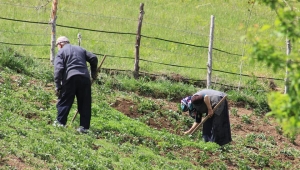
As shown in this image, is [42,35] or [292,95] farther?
[42,35]

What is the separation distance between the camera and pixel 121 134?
39.8 feet

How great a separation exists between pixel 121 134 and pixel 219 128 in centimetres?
190

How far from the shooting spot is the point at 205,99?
1268 cm

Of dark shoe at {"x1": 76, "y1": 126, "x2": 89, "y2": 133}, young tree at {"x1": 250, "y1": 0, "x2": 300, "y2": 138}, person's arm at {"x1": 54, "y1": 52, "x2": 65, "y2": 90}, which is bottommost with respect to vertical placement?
dark shoe at {"x1": 76, "y1": 126, "x2": 89, "y2": 133}

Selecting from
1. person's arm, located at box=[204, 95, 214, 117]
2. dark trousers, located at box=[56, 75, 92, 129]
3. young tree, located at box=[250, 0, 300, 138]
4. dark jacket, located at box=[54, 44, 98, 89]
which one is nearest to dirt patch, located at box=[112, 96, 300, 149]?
person's arm, located at box=[204, 95, 214, 117]

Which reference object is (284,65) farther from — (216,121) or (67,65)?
(216,121)

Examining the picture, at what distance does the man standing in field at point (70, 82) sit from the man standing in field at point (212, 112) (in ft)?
6.63

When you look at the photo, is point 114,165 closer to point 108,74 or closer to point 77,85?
point 77,85

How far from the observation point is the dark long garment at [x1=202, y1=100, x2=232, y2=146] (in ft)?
42.7

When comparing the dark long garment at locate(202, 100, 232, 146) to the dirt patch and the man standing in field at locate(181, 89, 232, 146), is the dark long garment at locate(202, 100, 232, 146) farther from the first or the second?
the dirt patch

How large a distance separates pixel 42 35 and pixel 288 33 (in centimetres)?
1346

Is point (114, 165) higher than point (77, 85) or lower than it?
lower

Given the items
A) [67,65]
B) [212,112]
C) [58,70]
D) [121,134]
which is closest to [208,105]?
[212,112]

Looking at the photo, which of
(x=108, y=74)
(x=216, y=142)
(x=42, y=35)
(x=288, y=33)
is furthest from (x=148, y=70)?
(x=288, y=33)
